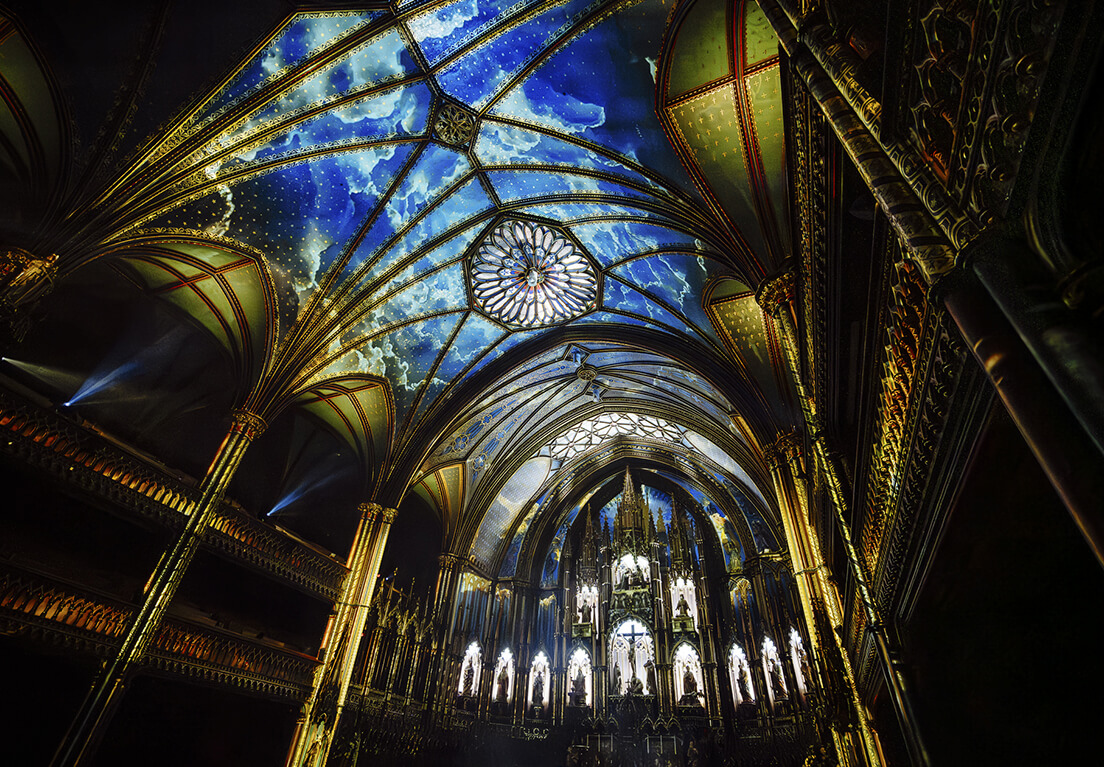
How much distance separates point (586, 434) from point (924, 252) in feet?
51.4

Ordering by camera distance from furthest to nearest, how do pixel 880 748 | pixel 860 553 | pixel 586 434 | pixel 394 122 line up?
pixel 586 434 → pixel 394 122 → pixel 880 748 → pixel 860 553

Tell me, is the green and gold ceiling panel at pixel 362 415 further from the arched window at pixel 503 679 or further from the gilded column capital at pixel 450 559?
the arched window at pixel 503 679

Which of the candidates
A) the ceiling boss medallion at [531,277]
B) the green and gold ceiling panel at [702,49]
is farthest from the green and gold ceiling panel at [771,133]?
the ceiling boss medallion at [531,277]

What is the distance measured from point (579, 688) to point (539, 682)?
129 cm

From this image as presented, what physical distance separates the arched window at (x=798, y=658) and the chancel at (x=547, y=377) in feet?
Answer: 0.68

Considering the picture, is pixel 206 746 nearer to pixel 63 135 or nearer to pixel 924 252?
pixel 63 135

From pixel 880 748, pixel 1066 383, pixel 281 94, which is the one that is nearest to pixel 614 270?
pixel 281 94

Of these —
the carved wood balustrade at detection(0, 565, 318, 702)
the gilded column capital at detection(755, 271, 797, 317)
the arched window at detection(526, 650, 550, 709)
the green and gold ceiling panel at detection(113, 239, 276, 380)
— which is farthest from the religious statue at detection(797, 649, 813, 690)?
the green and gold ceiling panel at detection(113, 239, 276, 380)

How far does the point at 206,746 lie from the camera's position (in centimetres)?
940

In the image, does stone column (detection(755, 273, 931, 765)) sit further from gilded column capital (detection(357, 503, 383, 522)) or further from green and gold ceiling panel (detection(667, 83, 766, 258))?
gilded column capital (detection(357, 503, 383, 522))

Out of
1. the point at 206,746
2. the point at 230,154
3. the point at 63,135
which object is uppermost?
the point at 230,154

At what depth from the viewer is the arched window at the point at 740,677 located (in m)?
13.4

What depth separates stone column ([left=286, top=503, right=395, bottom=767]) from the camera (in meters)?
9.70

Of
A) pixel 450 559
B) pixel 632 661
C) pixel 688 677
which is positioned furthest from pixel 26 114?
pixel 688 677
